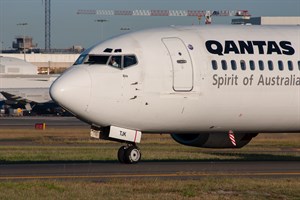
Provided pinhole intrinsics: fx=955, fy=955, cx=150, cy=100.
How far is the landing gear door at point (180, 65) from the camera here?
29.9 metres

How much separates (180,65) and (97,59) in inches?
104

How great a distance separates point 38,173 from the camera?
27.0 m

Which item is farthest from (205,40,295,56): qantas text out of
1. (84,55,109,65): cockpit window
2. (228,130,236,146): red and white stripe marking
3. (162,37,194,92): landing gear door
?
(84,55,109,65): cockpit window

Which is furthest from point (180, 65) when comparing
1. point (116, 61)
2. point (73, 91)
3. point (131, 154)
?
point (73, 91)

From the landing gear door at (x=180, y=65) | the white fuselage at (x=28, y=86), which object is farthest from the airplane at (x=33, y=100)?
the landing gear door at (x=180, y=65)

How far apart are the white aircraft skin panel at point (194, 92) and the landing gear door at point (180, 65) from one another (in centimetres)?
16

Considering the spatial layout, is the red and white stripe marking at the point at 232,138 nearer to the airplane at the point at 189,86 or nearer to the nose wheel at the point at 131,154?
the airplane at the point at 189,86

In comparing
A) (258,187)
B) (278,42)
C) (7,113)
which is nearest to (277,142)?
(278,42)

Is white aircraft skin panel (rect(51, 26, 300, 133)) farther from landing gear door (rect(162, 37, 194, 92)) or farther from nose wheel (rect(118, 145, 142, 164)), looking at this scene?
nose wheel (rect(118, 145, 142, 164))

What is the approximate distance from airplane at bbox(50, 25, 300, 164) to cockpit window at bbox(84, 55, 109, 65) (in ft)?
0.10

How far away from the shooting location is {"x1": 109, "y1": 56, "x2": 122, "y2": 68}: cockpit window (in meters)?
29.4

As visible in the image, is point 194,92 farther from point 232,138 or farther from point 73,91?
point 73,91

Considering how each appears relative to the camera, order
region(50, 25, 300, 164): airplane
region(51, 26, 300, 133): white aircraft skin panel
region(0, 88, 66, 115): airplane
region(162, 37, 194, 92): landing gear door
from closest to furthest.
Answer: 1. region(50, 25, 300, 164): airplane
2. region(51, 26, 300, 133): white aircraft skin panel
3. region(162, 37, 194, 92): landing gear door
4. region(0, 88, 66, 115): airplane

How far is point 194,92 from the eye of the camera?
3020 centimetres
